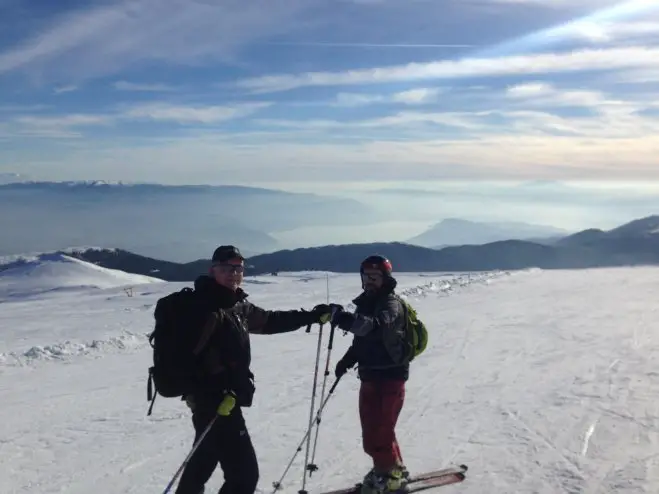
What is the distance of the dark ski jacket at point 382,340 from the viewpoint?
549 cm

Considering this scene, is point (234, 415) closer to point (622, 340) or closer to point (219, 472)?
point (219, 472)

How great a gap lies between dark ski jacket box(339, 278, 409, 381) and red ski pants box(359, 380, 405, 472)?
87mm

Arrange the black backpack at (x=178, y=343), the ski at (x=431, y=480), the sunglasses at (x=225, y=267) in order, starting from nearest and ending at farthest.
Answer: the black backpack at (x=178, y=343)
the sunglasses at (x=225, y=267)
the ski at (x=431, y=480)

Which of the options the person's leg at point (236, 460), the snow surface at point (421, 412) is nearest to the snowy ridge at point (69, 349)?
the snow surface at point (421, 412)

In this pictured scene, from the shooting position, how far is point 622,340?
15016mm

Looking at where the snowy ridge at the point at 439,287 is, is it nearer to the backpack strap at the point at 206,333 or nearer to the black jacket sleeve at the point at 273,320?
the black jacket sleeve at the point at 273,320

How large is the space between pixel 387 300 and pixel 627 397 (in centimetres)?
608

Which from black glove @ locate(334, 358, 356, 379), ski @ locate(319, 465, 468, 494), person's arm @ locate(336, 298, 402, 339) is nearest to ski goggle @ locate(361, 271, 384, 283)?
person's arm @ locate(336, 298, 402, 339)

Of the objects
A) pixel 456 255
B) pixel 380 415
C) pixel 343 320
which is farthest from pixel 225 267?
pixel 456 255

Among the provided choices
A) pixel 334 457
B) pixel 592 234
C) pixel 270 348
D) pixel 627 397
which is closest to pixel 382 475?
pixel 334 457

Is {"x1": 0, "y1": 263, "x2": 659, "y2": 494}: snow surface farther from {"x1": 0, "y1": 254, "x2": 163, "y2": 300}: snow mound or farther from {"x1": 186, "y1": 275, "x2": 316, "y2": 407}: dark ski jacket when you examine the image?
{"x1": 0, "y1": 254, "x2": 163, "y2": 300}: snow mound

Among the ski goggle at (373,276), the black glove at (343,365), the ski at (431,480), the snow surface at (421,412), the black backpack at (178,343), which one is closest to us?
the black backpack at (178,343)

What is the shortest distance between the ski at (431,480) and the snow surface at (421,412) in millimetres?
105

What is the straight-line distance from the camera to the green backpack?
569 cm
